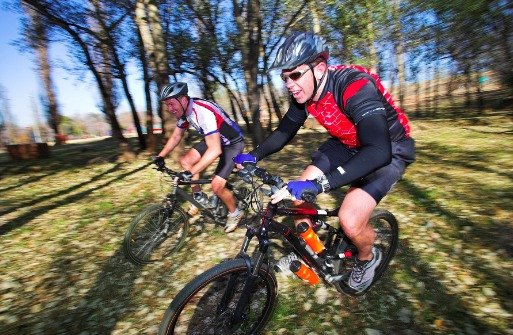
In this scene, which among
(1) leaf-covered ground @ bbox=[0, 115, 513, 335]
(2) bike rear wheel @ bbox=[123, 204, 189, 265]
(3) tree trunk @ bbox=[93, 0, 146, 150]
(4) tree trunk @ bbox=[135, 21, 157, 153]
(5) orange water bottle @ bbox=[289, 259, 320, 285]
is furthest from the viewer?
(4) tree trunk @ bbox=[135, 21, 157, 153]

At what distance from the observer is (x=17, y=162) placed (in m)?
17.6

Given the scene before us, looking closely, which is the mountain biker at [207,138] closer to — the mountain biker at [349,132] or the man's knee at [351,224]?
the mountain biker at [349,132]

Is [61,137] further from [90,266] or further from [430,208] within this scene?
[430,208]

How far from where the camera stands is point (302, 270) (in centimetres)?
385

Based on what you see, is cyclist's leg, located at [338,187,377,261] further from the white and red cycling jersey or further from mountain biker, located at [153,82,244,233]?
the white and red cycling jersey

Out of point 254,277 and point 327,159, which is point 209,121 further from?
point 254,277

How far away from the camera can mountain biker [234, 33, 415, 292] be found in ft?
9.74

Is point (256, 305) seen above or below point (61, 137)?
below

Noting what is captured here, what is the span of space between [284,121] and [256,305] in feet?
7.73

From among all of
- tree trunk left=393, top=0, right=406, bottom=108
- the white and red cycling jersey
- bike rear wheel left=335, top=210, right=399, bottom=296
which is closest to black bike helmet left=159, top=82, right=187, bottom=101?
the white and red cycling jersey

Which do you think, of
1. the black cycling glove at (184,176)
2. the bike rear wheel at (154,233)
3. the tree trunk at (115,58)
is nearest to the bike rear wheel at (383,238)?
the black cycling glove at (184,176)

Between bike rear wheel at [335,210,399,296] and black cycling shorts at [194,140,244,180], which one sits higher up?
black cycling shorts at [194,140,244,180]

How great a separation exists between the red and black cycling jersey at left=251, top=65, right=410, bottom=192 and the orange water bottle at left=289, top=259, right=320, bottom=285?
4.39ft

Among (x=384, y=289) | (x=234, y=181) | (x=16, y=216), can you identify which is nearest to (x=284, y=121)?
(x=384, y=289)
